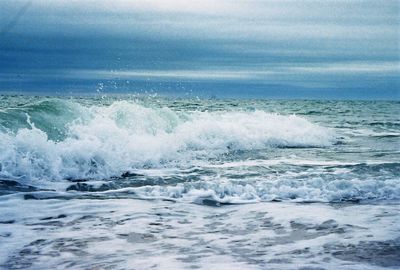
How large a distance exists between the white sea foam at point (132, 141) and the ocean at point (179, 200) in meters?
0.04

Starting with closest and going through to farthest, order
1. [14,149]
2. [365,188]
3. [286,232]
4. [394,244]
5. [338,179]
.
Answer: [394,244]
[286,232]
[365,188]
[338,179]
[14,149]

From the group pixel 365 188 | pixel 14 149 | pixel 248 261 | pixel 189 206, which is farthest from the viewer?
pixel 14 149

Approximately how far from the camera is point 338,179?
858cm

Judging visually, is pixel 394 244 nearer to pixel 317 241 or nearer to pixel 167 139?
pixel 317 241

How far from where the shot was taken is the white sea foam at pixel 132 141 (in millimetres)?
9586

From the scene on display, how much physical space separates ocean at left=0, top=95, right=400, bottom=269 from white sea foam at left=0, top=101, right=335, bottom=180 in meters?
0.04

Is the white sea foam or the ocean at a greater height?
the white sea foam

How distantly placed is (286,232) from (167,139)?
28.5ft

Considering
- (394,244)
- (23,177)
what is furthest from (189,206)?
(23,177)

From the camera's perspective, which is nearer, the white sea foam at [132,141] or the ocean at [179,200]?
the ocean at [179,200]

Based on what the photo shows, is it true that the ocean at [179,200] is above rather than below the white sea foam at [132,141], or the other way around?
below

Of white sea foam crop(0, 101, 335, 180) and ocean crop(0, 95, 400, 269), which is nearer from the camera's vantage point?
ocean crop(0, 95, 400, 269)

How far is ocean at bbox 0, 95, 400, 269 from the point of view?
4684 millimetres

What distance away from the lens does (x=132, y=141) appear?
40.5 ft
